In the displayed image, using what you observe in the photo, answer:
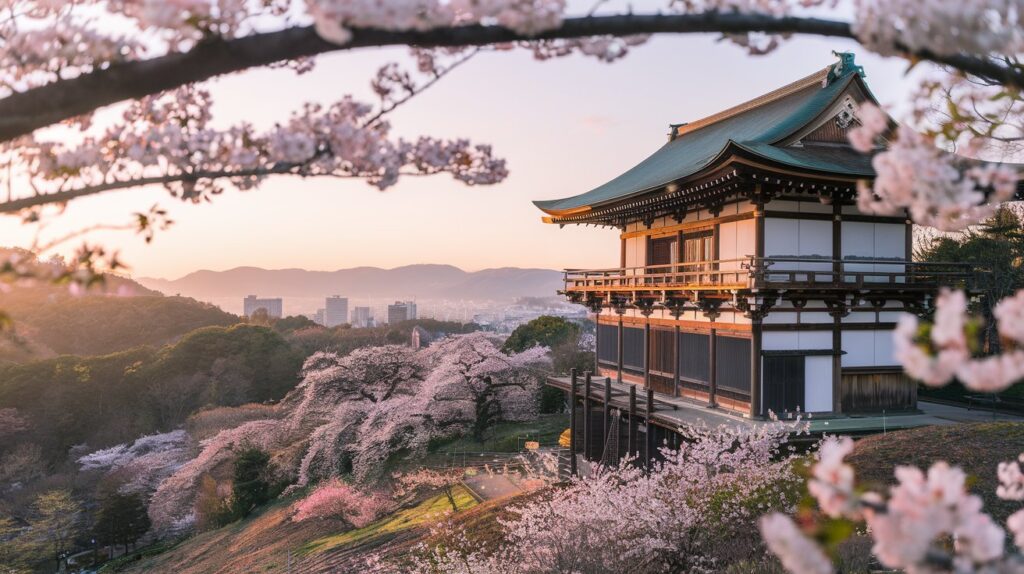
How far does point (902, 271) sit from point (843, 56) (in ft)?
17.2

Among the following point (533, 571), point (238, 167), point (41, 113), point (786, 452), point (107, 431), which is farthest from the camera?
point (107, 431)

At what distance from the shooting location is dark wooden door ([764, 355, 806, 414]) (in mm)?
13906

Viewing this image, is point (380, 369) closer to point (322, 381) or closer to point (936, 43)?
point (322, 381)

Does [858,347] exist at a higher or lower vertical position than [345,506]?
higher

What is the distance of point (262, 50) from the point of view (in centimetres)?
292

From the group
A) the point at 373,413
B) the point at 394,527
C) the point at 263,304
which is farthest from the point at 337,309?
the point at 394,527

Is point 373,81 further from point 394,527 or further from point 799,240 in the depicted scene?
point 394,527

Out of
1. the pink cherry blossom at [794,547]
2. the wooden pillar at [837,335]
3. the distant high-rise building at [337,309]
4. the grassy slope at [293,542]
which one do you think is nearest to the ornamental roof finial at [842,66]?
the wooden pillar at [837,335]

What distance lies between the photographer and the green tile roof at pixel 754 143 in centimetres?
1390

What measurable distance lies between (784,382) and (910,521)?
1292 cm

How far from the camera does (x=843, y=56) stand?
15.9 meters

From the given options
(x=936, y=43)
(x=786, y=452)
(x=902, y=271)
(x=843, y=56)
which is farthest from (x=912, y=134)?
(x=843, y=56)

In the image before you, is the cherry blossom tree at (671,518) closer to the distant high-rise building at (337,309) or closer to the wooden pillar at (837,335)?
the wooden pillar at (837,335)

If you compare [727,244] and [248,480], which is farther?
[248,480]
